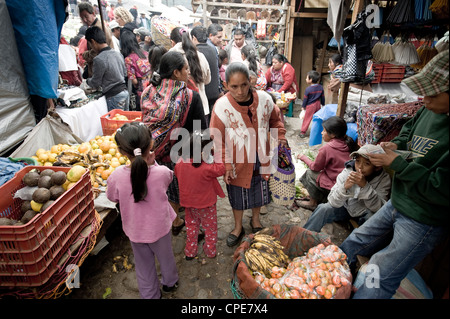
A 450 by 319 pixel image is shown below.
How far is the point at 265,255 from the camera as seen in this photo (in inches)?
97.3

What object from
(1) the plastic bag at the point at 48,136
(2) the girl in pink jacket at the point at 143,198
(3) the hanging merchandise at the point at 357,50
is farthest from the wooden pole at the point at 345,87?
(1) the plastic bag at the point at 48,136

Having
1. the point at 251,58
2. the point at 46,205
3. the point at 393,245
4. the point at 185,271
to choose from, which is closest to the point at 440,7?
the point at 393,245

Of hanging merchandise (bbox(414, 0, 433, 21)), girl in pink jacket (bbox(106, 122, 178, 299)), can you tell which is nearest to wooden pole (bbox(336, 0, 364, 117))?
hanging merchandise (bbox(414, 0, 433, 21))

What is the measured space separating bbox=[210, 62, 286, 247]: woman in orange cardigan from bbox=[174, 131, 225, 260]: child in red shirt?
0.64 ft

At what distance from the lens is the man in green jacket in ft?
4.84

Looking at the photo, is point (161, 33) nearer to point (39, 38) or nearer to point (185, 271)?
point (39, 38)

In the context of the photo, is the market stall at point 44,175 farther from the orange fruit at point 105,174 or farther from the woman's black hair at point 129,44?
the woman's black hair at point 129,44

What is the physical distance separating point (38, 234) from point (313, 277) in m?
2.19

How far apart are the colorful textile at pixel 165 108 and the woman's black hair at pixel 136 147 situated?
714mm

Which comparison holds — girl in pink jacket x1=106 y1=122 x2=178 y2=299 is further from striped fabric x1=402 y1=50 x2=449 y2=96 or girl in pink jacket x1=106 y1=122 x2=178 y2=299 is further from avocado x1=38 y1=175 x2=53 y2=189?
striped fabric x1=402 y1=50 x2=449 y2=96

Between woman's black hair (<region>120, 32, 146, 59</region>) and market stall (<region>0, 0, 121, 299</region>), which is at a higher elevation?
woman's black hair (<region>120, 32, 146, 59</region>)

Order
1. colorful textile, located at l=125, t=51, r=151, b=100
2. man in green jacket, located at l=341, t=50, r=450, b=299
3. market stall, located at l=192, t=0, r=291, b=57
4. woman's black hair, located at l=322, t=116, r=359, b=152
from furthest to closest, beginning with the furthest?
market stall, located at l=192, t=0, r=291, b=57, colorful textile, located at l=125, t=51, r=151, b=100, woman's black hair, located at l=322, t=116, r=359, b=152, man in green jacket, located at l=341, t=50, r=450, b=299

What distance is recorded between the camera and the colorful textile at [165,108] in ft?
9.36

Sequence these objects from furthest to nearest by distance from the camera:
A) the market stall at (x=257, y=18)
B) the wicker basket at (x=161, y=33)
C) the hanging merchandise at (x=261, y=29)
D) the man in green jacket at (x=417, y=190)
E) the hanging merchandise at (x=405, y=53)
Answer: the hanging merchandise at (x=261, y=29), the market stall at (x=257, y=18), the wicker basket at (x=161, y=33), the hanging merchandise at (x=405, y=53), the man in green jacket at (x=417, y=190)
